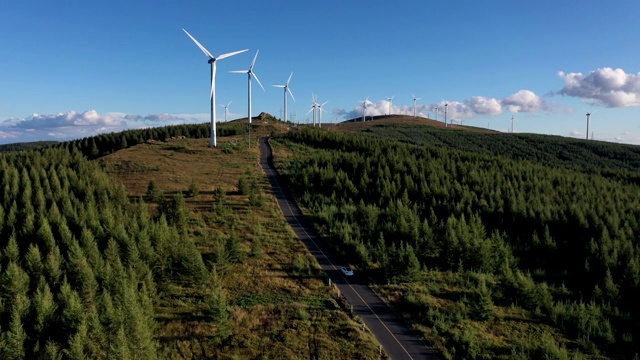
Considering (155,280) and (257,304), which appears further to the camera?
(155,280)

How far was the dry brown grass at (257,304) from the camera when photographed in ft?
116

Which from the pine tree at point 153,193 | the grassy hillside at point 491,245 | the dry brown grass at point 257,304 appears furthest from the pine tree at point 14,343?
the pine tree at point 153,193

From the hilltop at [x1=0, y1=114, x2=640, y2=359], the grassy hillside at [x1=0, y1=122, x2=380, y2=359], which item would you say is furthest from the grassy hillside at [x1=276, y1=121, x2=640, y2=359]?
the grassy hillside at [x1=0, y1=122, x2=380, y2=359]

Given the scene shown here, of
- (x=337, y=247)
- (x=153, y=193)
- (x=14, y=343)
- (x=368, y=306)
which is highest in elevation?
(x=153, y=193)

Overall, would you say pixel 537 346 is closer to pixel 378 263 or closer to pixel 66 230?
pixel 378 263

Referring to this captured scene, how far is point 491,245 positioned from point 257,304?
3261 centimetres

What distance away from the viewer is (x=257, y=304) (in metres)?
42.4

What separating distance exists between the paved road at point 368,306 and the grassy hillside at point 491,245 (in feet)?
5.85

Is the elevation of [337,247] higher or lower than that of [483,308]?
higher

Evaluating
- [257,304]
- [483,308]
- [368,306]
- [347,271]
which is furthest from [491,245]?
[257,304]

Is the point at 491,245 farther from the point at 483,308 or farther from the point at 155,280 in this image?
the point at 155,280

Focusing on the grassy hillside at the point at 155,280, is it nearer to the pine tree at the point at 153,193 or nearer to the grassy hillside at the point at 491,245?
the pine tree at the point at 153,193

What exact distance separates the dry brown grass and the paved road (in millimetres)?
1550

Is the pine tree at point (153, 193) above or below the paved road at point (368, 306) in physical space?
above
